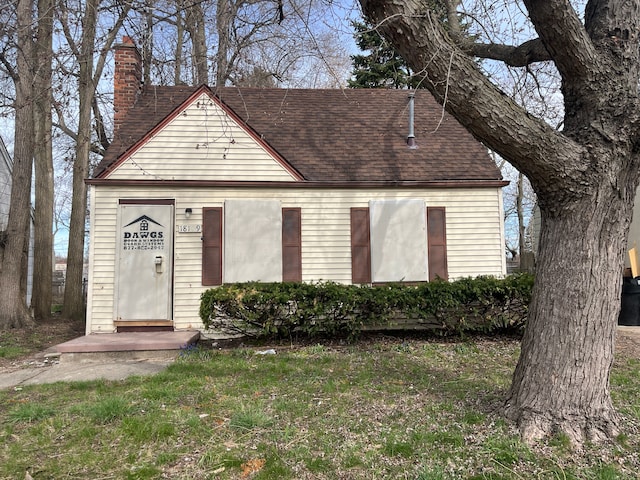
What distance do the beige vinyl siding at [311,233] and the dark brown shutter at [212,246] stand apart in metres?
0.12

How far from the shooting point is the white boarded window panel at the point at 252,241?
906 centimetres

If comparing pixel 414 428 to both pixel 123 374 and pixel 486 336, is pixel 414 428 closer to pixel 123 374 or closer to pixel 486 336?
pixel 123 374

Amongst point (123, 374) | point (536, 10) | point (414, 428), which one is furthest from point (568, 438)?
point (123, 374)

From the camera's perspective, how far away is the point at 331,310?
7602mm

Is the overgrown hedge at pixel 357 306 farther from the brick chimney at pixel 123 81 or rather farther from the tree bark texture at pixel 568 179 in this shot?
the brick chimney at pixel 123 81

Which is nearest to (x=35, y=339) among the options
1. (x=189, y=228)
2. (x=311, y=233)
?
(x=189, y=228)

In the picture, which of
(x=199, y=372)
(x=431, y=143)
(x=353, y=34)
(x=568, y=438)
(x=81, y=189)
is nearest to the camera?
(x=568, y=438)

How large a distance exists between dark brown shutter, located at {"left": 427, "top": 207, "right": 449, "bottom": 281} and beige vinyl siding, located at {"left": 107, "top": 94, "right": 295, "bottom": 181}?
328 cm

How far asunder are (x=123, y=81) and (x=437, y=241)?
831 cm

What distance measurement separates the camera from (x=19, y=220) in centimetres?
1024

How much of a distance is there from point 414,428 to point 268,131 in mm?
8476

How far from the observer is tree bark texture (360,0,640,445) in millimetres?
3494

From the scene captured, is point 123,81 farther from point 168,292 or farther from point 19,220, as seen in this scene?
point 168,292

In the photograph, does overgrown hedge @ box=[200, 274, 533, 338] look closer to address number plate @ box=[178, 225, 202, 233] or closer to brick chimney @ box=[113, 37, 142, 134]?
address number plate @ box=[178, 225, 202, 233]
